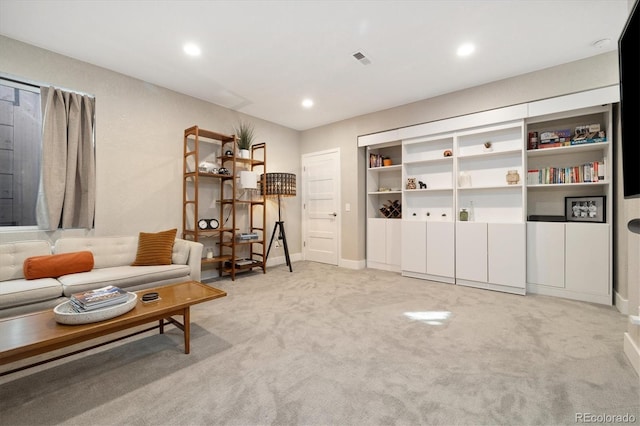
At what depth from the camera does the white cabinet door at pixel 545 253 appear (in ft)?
10.7

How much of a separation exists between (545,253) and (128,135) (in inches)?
207

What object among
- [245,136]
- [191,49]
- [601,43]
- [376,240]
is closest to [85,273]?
[191,49]

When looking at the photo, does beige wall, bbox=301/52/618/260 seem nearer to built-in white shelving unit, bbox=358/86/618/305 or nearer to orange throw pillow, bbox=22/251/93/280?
built-in white shelving unit, bbox=358/86/618/305

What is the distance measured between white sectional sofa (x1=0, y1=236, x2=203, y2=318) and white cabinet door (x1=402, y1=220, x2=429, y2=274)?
2.94 m

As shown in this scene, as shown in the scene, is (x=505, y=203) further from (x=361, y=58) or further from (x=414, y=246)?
(x=361, y=58)

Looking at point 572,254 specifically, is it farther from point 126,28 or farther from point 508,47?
point 126,28

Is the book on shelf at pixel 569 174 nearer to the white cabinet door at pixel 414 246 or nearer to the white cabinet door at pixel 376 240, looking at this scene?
the white cabinet door at pixel 414 246

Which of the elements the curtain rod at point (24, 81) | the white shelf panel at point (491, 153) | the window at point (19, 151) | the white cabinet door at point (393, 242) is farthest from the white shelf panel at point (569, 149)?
the window at point (19, 151)

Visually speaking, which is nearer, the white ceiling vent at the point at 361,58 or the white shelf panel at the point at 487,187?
the white ceiling vent at the point at 361,58

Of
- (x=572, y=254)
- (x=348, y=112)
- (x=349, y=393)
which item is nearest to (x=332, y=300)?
(x=349, y=393)

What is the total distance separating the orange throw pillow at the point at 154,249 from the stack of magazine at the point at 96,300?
1.25 meters

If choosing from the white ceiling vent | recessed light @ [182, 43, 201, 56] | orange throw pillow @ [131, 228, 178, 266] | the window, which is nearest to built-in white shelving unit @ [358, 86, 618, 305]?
the white ceiling vent

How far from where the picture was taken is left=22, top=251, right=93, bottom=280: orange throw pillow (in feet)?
8.05

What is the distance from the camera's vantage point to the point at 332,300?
10.6 feet
